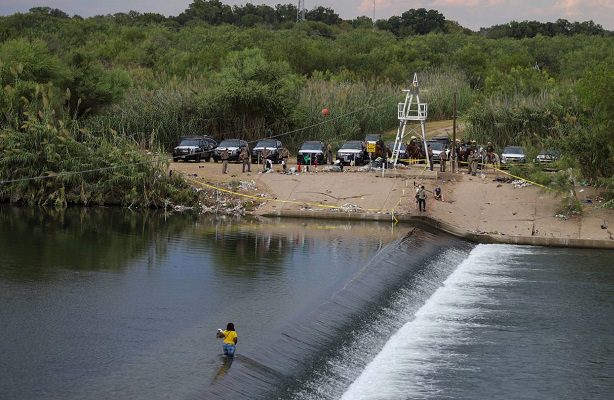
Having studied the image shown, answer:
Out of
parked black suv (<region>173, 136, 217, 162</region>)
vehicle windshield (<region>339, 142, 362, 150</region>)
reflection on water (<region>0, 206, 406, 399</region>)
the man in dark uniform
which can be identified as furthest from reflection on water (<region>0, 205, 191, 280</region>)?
vehicle windshield (<region>339, 142, 362, 150</region>)

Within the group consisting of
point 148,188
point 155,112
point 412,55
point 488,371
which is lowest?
point 488,371

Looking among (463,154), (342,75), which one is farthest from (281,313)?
(342,75)

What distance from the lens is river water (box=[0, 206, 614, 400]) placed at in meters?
21.8

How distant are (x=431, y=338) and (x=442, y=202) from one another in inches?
824

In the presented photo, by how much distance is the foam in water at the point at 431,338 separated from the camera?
22594 mm

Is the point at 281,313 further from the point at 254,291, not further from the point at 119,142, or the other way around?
the point at 119,142

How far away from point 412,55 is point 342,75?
81.3 ft

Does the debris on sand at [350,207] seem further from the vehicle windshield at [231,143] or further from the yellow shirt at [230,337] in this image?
the yellow shirt at [230,337]

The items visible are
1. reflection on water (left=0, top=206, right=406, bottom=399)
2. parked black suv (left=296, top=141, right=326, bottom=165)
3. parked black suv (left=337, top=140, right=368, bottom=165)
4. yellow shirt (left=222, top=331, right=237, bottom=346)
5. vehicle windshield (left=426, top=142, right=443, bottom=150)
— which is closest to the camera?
reflection on water (left=0, top=206, right=406, bottom=399)

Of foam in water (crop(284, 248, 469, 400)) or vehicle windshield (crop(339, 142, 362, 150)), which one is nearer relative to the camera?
foam in water (crop(284, 248, 469, 400))

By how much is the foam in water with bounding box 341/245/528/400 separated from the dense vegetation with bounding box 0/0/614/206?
577 inches

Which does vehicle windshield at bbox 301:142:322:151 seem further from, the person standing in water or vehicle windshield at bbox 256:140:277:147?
the person standing in water

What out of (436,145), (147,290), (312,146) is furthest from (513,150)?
(147,290)

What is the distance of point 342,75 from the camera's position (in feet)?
295
